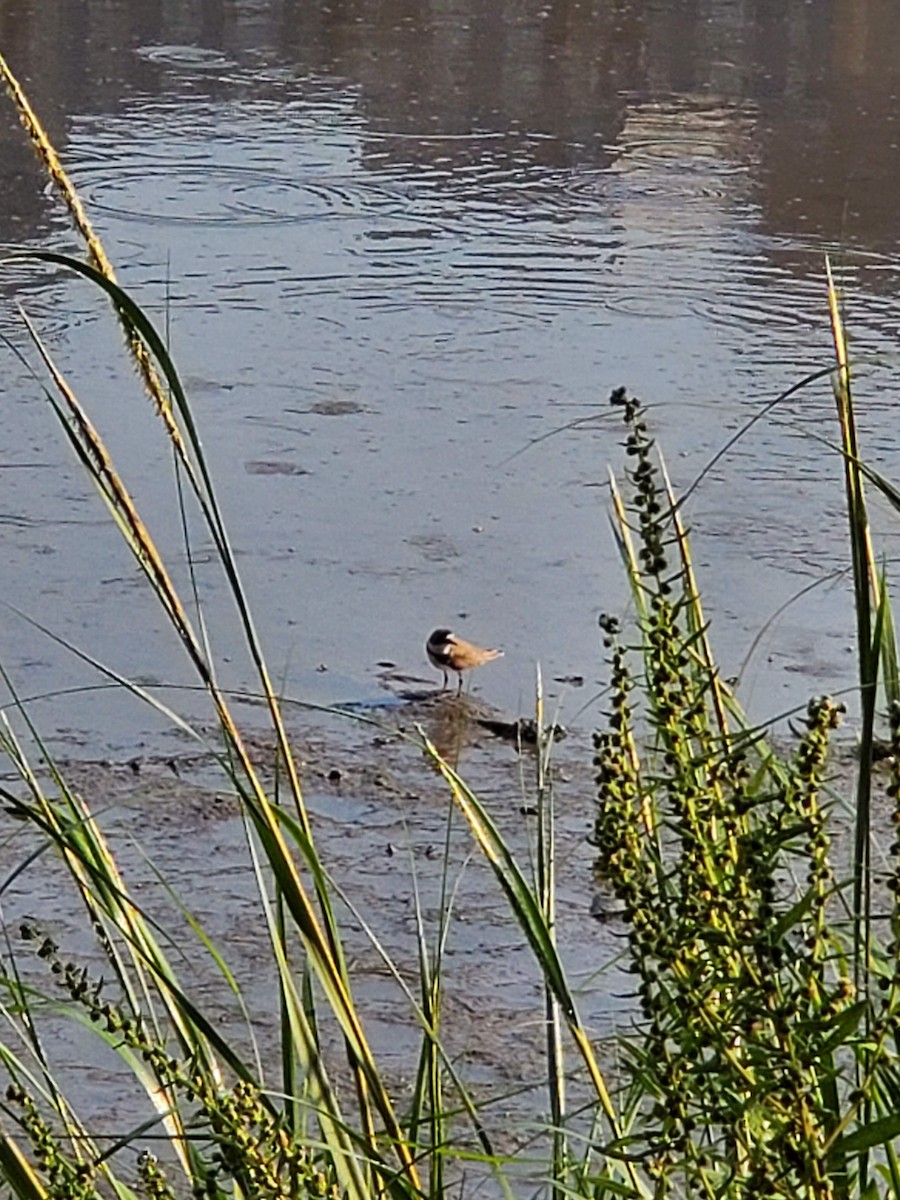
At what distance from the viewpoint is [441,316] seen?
6547mm

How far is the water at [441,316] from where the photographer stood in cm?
467

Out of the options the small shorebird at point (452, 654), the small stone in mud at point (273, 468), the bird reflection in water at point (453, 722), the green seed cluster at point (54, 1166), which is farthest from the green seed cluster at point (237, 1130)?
the small stone in mud at point (273, 468)

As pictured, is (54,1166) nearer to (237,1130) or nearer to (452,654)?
(237,1130)

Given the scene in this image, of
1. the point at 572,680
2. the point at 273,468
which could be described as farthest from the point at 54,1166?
the point at 273,468

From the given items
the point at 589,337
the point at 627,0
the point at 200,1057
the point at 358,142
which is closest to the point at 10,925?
the point at 200,1057

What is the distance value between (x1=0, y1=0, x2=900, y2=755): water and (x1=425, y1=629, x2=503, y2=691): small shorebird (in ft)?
0.24

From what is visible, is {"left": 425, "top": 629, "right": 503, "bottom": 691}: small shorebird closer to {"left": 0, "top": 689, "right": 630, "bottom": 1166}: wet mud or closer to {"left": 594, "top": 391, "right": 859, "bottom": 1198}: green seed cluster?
{"left": 0, "top": 689, "right": 630, "bottom": 1166}: wet mud

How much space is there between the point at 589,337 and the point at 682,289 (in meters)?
0.58

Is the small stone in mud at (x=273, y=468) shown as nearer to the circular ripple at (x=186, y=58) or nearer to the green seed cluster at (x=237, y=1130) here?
the green seed cluster at (x=237, y=1130)

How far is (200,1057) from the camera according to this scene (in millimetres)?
1458

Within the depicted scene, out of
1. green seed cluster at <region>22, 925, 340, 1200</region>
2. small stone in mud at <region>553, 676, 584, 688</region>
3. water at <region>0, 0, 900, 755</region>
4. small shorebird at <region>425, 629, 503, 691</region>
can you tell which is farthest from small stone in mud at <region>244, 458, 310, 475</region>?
green seed cluster at <region>22, 925, 340, 1200</region>

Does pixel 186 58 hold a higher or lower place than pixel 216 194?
higher

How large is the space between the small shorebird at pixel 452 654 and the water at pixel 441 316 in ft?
0.24

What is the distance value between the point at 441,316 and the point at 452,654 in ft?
7.97
